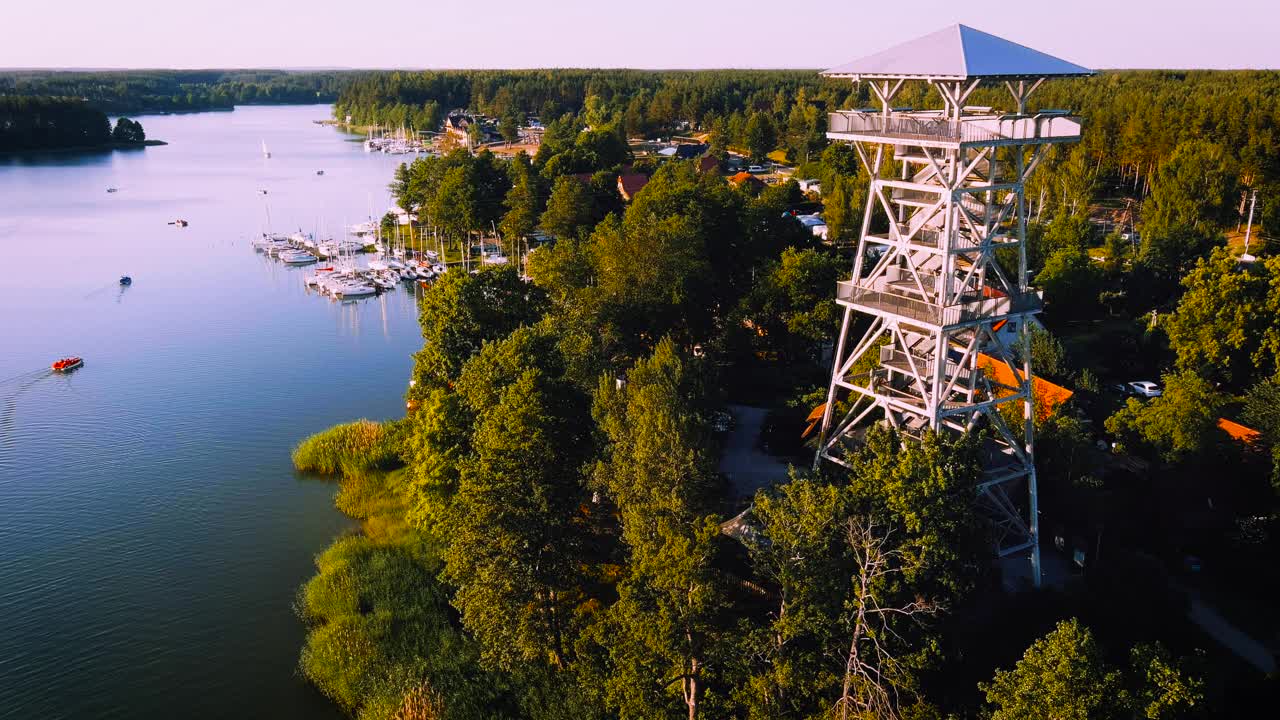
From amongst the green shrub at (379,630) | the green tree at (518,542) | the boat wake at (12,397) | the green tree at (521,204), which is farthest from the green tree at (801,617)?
the green tree at (521,204)

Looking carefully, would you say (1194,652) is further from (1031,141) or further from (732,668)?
(1031,141)

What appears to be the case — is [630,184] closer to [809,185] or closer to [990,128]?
[809,185]

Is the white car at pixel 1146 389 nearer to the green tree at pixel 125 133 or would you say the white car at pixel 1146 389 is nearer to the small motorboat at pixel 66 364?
the small motorboat at pixel 66 364

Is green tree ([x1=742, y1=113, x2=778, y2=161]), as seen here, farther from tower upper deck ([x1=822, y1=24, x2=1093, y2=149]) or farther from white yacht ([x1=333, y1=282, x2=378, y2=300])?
tower upper deck ([x1=822, y1=24, x2=1093, y2=149])

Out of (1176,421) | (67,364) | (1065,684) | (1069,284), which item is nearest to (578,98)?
(67,364)

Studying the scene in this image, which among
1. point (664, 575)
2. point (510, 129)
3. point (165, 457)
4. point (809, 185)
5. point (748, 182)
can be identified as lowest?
point (165, 457)

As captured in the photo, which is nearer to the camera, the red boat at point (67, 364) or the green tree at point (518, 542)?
the green tree at point (518, 542)

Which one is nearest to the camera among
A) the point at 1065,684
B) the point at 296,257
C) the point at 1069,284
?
the point at 1065,684
